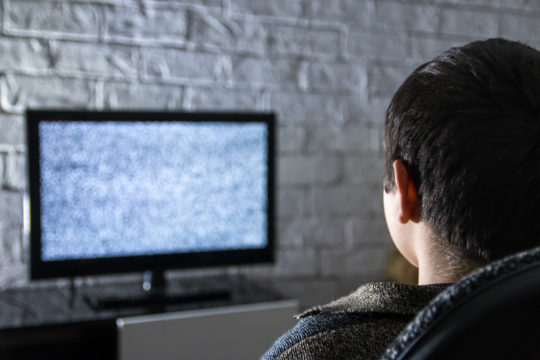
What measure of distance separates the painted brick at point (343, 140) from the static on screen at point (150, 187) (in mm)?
351

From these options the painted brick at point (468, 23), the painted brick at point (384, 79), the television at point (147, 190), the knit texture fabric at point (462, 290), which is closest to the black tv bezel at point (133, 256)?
the television at point (147, 190)

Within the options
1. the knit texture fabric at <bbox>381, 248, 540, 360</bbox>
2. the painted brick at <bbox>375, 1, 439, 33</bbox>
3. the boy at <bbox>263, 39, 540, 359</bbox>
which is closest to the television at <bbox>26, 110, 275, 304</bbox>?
the painted brick at <bbox>375, 1, 439, 33</bbox>

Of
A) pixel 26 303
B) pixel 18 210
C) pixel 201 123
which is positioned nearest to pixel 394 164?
pixel 201 123

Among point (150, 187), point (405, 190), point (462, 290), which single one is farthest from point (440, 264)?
point (150, 187)

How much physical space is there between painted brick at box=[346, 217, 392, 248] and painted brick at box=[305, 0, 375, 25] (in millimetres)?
648

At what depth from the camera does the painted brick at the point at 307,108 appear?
1997 mm

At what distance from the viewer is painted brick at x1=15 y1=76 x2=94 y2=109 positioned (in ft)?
5.70

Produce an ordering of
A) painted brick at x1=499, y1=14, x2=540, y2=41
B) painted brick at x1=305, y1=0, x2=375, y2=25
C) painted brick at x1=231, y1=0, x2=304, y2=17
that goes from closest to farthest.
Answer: painted brick at x1=231, y1=0, x2=304, y2=17, painted brick at x1=305, y1=0, x2=375, y2=25, painted brick at x1=499, y1=14, x2=540, y2=41

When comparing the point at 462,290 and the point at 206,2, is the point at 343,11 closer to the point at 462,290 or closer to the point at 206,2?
the point at 206,2

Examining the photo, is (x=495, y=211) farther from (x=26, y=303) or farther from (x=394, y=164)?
(x=26, y=303)

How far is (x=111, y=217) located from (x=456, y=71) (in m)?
1.13

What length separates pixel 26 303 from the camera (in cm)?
160

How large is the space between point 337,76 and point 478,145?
1496 millimetres

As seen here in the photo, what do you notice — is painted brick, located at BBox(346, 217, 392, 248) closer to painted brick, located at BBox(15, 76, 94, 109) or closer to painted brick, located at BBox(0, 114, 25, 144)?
painted brick, located at BBox(15, 76, 94, 109)
